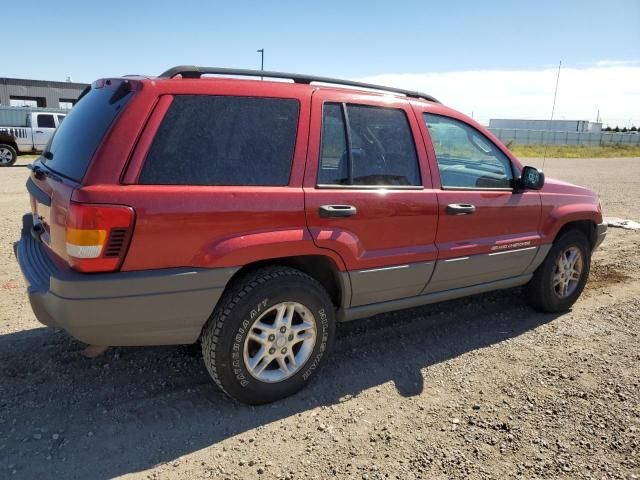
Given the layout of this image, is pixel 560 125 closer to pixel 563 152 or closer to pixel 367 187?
pixel 563 152

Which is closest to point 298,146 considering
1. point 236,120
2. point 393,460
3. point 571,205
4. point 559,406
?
point 236,120

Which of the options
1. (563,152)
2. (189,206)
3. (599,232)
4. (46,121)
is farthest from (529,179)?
(563,152)

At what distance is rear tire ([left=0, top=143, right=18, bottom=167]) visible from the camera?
631 inches

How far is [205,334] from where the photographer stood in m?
2.88

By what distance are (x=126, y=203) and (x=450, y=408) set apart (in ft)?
7.31

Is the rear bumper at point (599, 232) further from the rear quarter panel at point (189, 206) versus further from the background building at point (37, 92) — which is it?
the background building at point (37, 92)

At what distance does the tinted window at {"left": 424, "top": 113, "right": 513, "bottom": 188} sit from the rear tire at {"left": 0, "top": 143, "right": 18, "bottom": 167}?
16524 millimetres

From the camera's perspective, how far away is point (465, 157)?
4027mm

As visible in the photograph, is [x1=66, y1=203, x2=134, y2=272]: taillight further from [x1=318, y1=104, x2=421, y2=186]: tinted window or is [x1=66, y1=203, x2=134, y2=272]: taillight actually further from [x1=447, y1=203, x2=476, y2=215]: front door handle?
[x1=447, y1=203, x2=476, y2=215]: front door handle

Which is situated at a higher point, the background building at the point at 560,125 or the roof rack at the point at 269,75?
the background building at the point at 560,125

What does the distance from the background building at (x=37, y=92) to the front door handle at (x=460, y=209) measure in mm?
40523

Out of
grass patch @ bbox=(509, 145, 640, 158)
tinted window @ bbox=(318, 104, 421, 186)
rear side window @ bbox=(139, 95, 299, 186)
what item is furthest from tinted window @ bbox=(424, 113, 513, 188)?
grass patch @ bbox=(509, 145, 640, 158)

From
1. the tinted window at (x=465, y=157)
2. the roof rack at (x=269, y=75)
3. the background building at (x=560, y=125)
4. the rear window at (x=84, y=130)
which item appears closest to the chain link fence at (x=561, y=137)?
the background building at (x=560, y=125)

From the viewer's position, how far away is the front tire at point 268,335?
9.25 ft
